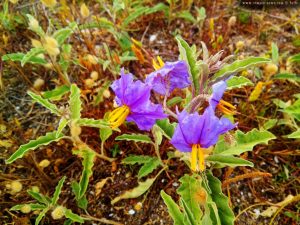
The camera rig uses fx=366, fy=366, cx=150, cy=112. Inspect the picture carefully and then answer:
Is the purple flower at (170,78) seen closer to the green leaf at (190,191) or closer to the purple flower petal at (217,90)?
the purple flower petal at (217,90)

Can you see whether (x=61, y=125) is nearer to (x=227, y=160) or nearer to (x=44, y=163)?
(x=44, y=163)

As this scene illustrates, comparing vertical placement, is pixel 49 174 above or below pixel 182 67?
below

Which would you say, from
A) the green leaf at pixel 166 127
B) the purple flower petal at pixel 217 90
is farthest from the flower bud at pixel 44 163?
the purple flower petal at pixel 217 90

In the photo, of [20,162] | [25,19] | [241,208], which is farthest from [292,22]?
[20,162]

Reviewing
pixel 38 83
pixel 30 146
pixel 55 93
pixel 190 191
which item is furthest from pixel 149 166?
pixel 38 83

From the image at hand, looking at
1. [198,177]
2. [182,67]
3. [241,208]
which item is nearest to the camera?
[182,67]

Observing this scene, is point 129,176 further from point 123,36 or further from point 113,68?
point 123,36

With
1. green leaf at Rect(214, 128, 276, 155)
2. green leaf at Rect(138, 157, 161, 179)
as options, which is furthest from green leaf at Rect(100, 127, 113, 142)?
green leaf at Rect(214, 128, 276, 155)
